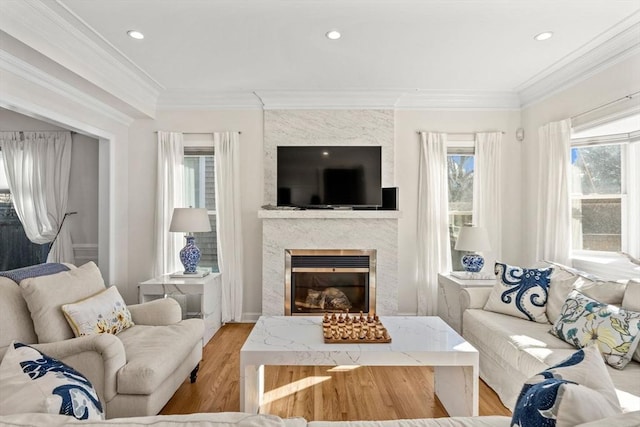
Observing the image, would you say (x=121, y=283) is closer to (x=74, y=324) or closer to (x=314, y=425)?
(x=74, y=324)

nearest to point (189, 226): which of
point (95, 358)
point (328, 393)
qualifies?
point (95, 358)

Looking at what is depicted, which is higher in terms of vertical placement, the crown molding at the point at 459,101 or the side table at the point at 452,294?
the crown molding at the point at 459,101

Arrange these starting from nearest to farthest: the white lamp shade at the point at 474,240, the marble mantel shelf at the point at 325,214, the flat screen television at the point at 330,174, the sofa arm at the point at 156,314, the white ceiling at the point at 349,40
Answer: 1. the white ceiling at the point at 349,40
2. the sofa arm at the point at 156,314
3. the white lamp shade at the point at 474,240
4. the marble mantel shelf at the point at 325,214
5. the flat screen television at the point at 330,174

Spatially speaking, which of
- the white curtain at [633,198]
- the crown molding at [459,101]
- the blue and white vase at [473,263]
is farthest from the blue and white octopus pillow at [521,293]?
the crown molding at [459,101]

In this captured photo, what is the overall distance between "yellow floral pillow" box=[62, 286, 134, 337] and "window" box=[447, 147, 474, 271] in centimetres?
337

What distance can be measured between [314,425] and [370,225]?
9.45 feet

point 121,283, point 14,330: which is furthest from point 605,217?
point 121,283

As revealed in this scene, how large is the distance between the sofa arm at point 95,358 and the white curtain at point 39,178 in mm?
2758

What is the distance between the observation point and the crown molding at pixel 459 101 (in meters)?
4.14

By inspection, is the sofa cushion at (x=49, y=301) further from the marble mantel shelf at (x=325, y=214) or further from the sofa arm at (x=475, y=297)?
the sofa arm at (x=475, y=297)

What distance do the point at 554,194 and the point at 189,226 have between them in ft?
11.4

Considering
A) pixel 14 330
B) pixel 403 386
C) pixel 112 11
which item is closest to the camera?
pixel 14 330

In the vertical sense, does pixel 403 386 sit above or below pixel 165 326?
below

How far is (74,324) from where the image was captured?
214 centimetres
